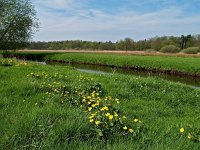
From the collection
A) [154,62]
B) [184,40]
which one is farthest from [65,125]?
[184,40]

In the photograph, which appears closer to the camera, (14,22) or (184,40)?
(14,22)

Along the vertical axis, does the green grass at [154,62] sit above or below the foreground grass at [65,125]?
below

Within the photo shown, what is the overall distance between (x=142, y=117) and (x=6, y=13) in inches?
1749

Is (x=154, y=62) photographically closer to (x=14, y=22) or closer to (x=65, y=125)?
(x=14, y=22)

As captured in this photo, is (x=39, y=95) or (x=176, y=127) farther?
(x=39, y=95)

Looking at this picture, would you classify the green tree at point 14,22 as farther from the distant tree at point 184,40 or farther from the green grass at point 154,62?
the distant tree at point 184,40

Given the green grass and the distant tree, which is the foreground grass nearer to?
the green grass

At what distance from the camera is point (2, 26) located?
4916 centimetres

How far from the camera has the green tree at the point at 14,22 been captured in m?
48.6

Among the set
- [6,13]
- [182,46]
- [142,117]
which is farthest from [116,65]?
[182,46]

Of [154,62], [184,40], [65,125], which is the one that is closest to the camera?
[65,125]

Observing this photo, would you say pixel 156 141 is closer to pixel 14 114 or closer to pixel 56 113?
pixel 56 113

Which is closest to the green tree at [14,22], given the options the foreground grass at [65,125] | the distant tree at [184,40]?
the foreground grass at [65,125]

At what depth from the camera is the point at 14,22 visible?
4941 cm
